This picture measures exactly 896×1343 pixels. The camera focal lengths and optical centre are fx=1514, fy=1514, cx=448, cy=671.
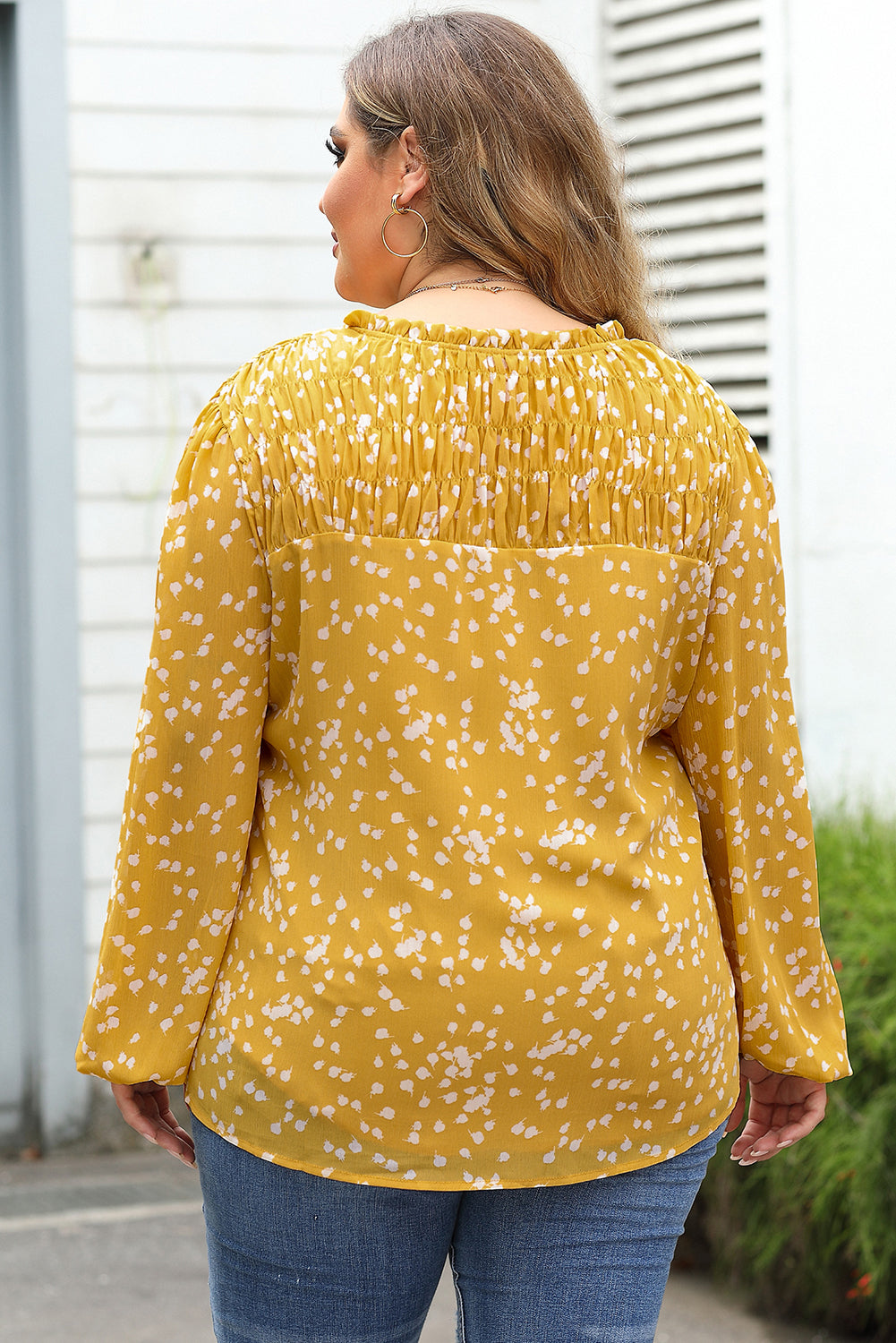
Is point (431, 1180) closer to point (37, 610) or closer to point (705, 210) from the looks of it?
point (37, 610)

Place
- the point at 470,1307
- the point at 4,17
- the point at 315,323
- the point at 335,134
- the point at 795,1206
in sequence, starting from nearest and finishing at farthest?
the point at 470,1307 < the point at 335,134 < the point at 795,1206 < the point at 4,17 < the point at 315,323

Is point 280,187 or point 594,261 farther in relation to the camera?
point 280,187

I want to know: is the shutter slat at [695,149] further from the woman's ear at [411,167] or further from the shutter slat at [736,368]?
the woman's ear at [411,167]

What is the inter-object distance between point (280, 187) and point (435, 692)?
3212 mm

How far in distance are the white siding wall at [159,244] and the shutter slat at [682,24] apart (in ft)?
1.64

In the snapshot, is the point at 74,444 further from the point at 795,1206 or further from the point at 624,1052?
the point at 624,1052

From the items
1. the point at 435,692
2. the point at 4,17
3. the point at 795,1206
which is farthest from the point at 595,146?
the point at 4,17

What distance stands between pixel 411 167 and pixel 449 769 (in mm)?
567

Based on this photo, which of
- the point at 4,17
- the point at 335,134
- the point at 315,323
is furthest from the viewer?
the point at 315,323

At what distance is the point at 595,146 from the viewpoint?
143 cm

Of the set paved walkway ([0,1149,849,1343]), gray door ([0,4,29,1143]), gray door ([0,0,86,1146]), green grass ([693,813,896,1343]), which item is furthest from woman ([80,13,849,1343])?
gray door ([0,4,29,1143])

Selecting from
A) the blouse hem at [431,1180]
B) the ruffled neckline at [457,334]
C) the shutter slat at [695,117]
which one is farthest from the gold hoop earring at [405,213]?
the shutter slat at [695,117]

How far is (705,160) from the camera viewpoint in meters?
4.35

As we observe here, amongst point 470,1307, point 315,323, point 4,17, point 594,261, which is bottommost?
point 470,1307
